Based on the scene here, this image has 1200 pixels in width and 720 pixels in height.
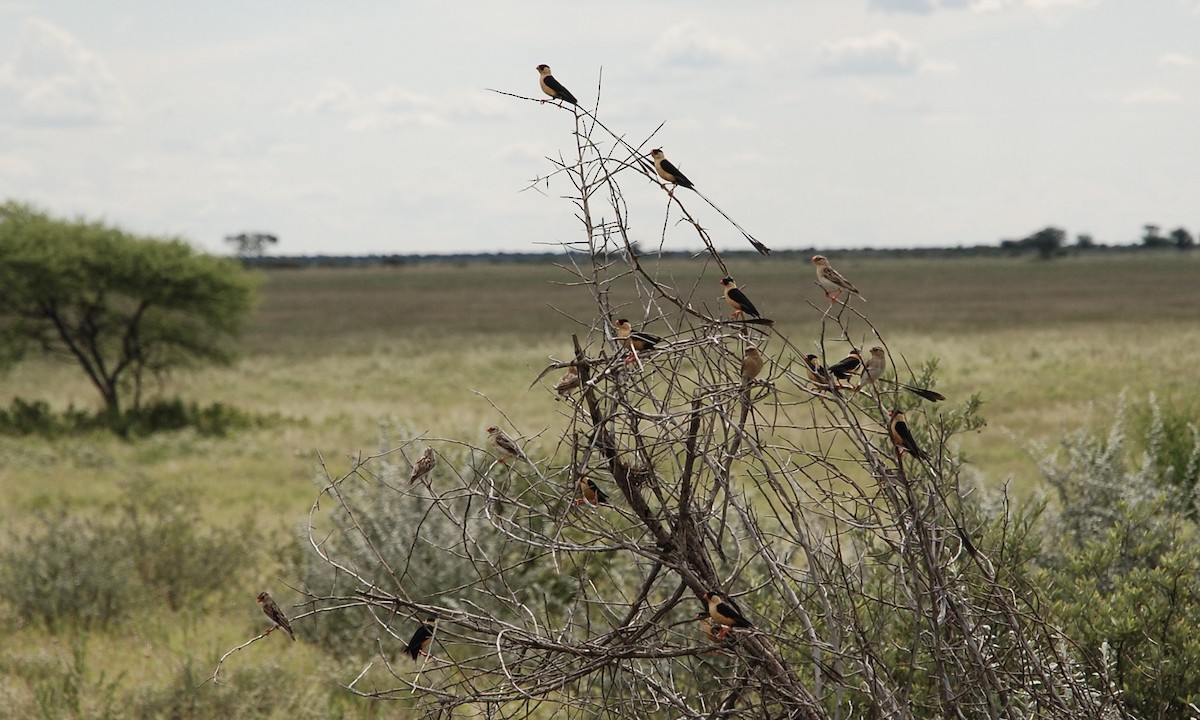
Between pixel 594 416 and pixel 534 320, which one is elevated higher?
pixel 594 416

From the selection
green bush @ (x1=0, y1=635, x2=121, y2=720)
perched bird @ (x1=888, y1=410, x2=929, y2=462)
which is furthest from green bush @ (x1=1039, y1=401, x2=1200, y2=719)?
green bush @ (x1=0, y1=635, x2=121, y2=720)

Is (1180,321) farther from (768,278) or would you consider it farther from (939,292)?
(768,278)

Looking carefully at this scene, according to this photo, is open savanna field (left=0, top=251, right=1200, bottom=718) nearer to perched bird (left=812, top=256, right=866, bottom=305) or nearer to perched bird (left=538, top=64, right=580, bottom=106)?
perched bird (left=812, top=256, right=866, bottom=305)

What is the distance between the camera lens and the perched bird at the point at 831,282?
3320 mm

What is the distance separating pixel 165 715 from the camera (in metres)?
6.91

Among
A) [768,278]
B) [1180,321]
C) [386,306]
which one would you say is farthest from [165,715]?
[768,278]

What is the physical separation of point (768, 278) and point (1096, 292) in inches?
1591

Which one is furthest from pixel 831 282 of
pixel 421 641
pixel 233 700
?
pixel 233 700

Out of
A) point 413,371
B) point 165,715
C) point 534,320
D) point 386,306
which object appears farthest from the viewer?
point 386,306

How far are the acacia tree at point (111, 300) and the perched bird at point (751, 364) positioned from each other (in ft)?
88.3

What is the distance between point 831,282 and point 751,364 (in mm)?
663

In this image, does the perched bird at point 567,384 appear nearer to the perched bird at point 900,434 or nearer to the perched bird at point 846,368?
the perched bird at point 846,368

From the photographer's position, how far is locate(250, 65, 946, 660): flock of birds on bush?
116 inches

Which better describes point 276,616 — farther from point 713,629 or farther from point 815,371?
point 815,371
